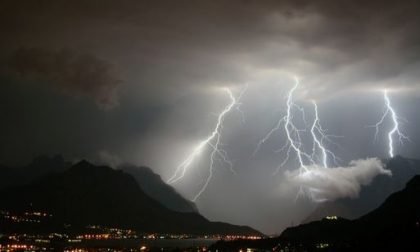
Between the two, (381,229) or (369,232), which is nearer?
(381,229)

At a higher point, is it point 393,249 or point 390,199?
point 390,199

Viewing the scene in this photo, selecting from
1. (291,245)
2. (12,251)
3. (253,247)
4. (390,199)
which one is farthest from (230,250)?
(12,251)

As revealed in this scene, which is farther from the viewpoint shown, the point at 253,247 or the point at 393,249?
the point at 253,247

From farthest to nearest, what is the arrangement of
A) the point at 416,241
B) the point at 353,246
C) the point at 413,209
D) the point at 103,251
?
the point at 103,251
the point at 413,209
the point at 353,246
the point at 416,241

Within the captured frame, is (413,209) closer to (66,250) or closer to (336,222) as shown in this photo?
(336,222)

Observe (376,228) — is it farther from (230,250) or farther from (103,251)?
(103,251)

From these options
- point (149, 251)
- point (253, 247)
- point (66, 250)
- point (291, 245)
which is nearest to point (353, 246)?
point (291, 245)

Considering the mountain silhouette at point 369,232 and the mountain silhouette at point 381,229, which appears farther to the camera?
the mountain silhouette at point 369,232

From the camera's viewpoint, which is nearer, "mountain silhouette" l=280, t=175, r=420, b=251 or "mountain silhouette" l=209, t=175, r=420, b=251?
"mountain silhouette" l=280, t=175, r=420, b=251

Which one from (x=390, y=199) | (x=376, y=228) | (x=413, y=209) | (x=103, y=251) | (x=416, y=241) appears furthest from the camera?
(x=103, y=251)

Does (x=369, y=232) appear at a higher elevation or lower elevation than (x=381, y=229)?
higher
